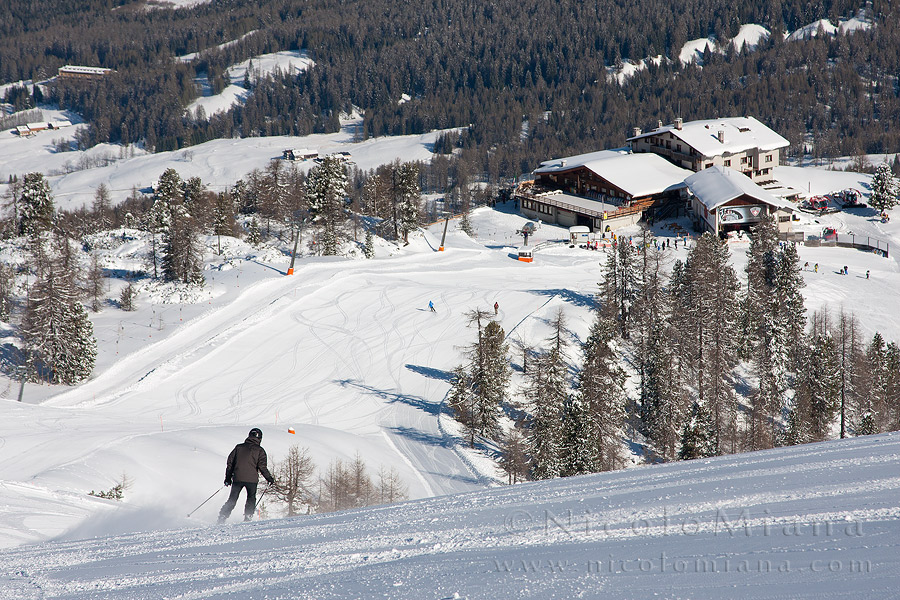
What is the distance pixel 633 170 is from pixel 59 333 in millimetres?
57961

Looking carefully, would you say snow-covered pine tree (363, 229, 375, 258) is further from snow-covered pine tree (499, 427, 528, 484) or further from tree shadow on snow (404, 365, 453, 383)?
snow-covered pine tree (499, 427, 528, 484)

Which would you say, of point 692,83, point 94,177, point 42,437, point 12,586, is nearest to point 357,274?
point 42,437

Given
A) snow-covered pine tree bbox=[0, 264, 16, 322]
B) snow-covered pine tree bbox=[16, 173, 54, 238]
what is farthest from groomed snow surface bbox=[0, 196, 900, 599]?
snow-covered pine tree bbox=[16, 173, 54, 238]

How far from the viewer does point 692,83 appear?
156125 millimetres

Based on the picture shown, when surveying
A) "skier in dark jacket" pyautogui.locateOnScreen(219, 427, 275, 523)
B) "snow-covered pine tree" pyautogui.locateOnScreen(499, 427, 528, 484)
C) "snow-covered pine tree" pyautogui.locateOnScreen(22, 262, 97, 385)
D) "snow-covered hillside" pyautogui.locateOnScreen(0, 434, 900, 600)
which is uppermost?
"snow-covered hillside" pyautogui.locateOnScreen(0, 434, 900, 600)

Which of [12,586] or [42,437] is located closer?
[12,586]

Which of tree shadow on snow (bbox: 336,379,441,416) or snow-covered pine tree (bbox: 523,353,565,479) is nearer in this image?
snow-covered pine tree (bbox: 523,353,565,479)

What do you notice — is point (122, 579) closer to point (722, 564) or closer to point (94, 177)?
point (722, 564)

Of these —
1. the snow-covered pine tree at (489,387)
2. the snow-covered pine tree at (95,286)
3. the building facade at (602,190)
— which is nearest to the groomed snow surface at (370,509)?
the snow-covered pine tree at (489,387)

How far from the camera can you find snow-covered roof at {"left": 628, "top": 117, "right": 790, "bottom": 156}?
78.8 m

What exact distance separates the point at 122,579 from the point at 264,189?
203ft

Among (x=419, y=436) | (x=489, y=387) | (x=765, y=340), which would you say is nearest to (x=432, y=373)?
(x=489, y=387)

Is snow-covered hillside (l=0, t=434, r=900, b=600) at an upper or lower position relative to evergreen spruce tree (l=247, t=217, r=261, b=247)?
upper

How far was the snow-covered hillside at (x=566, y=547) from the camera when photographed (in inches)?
217
